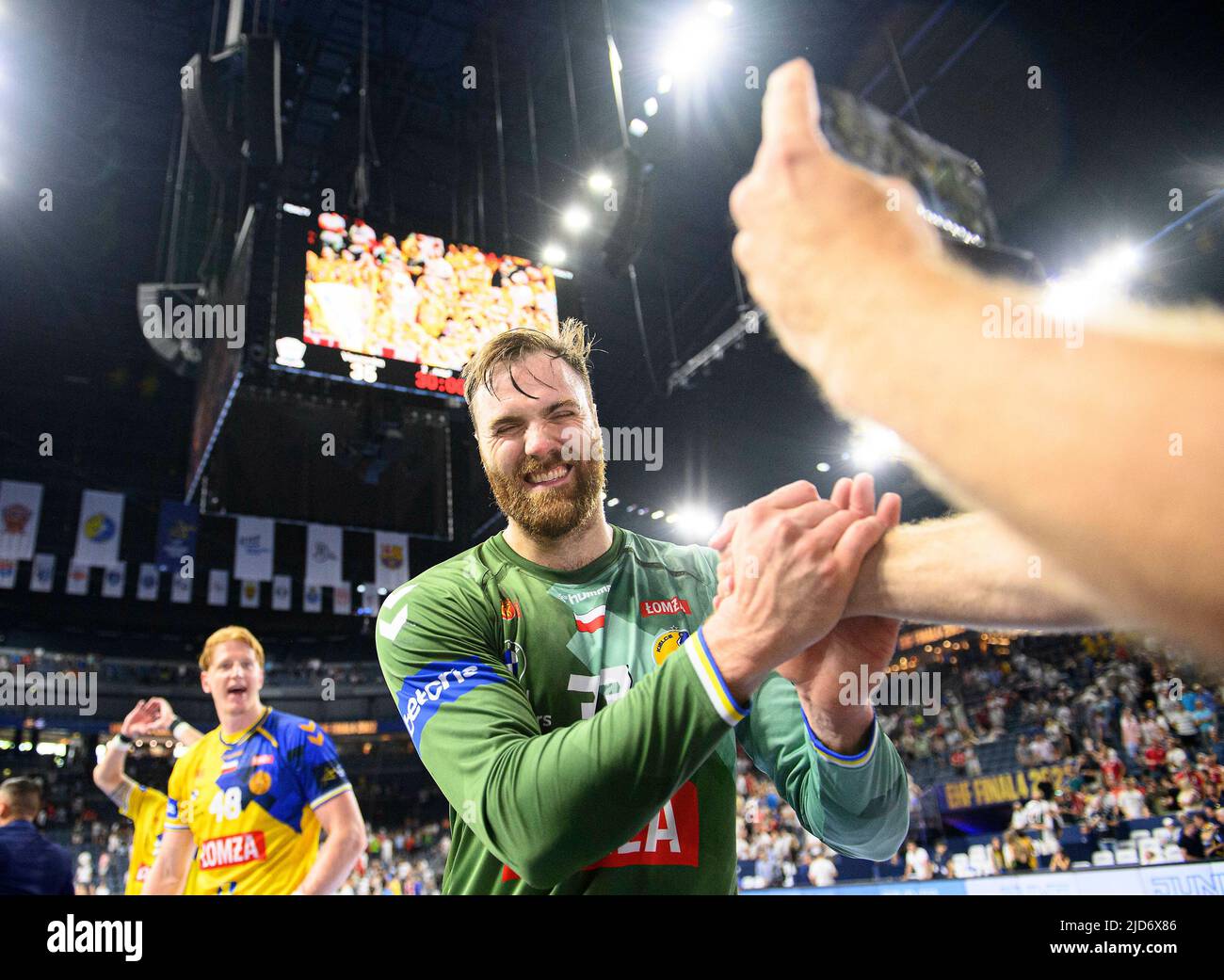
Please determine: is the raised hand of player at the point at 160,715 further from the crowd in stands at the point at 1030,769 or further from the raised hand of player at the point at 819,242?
the raised hand of player at the point at 819,242

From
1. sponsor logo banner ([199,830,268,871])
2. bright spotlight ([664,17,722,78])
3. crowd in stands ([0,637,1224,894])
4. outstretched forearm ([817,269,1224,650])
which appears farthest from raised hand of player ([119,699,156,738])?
bright spotlight ([664,17,722,78])

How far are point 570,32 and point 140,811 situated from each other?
25.1 ft

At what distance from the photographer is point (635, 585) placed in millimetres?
1807

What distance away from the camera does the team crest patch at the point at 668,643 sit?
1.66 meters

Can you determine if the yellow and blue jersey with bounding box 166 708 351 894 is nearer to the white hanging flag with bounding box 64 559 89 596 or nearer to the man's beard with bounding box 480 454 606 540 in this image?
the man's beard with bounding box 480 454 606 540

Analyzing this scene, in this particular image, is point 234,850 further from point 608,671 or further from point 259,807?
point 608,671

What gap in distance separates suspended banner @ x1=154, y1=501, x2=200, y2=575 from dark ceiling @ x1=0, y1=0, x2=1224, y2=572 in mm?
4886

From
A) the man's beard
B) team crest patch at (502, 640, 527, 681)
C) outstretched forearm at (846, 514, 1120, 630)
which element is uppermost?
the man's beard

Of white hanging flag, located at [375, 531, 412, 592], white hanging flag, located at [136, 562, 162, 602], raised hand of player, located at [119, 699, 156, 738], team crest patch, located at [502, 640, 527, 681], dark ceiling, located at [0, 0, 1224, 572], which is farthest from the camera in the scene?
white hanging flag, located at [136, 562, 162, 602]

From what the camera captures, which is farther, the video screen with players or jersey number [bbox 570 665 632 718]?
the video screen with players

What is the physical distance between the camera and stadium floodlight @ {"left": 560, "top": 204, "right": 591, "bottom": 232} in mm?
6959

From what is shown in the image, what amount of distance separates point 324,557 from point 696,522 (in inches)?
257

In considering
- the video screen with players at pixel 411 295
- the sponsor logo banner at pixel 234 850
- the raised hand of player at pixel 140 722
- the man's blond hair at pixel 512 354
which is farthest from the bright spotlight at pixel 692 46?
the sponsor logo banner at pixel 234 850

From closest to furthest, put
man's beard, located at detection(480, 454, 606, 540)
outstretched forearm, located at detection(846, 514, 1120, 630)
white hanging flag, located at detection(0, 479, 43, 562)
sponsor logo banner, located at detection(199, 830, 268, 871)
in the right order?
outstretched forearm, located at detection(846, 514, 1120, 630), man's beard, located at detection(480, 454, 606, 540), sponsor logo banner, located at detection(199, 830, 268, 871), white hanging flag, located at detection(0, 479, 43, 562)
